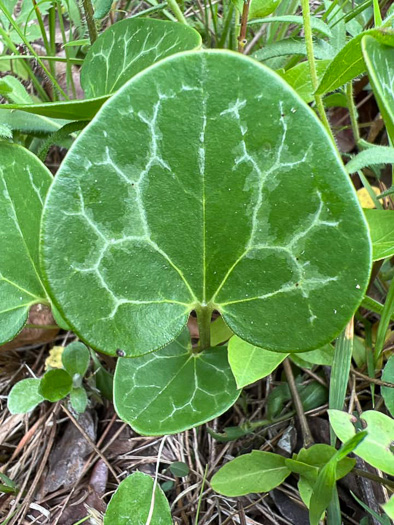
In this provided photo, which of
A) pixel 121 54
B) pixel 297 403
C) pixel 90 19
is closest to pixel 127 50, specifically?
pixel 121 54

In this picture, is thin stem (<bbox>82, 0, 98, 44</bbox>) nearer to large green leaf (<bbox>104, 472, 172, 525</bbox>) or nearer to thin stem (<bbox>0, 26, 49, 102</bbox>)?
thin stem (<bbox>0, 26, 49, 102</bbox>)

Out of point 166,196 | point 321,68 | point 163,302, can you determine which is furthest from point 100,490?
point 321,68

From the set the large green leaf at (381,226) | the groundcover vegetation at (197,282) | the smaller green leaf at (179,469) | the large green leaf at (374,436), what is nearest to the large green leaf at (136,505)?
the groundcover vegetation at (197,282)

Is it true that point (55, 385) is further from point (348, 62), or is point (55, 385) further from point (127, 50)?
point (348, 62)

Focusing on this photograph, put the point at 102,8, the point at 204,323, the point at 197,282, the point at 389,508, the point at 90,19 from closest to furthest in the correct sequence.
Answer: the point at 389,508, the point at 197,282, the point at 204,323, the point at 102,8, the point at 90,19

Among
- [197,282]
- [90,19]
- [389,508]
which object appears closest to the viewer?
[389,508]

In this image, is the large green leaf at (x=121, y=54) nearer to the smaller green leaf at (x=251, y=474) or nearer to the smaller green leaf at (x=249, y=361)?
the smaller green leaf at (x=249, y=361)
